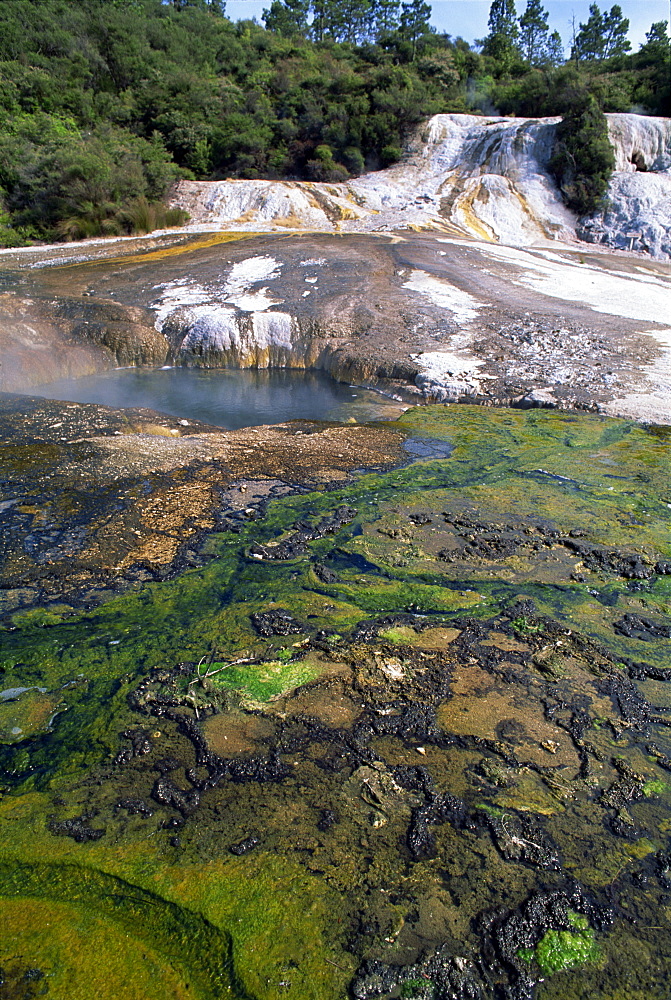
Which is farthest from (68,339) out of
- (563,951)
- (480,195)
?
(480,195)

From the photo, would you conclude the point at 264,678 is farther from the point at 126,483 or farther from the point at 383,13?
the point at 383,13

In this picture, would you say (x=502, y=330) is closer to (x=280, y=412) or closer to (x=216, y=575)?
(x=280, y=412)


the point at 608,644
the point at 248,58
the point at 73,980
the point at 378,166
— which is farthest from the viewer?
the point at 248,58

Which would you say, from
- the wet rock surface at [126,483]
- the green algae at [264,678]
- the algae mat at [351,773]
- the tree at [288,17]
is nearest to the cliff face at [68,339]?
the wet rock surface at [126,483]

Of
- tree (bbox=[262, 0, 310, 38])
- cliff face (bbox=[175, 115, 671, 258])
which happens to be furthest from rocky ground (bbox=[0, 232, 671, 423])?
tree (bbox=[262, 0, 310, 38])

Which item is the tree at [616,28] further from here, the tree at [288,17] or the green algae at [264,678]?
the green algae at [264,678]

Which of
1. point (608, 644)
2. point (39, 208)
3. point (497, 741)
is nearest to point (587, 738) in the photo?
point (497, 741)

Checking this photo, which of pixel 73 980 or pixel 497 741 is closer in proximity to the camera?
pixel 73 980

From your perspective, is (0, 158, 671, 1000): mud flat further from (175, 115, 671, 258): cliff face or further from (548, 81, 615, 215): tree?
(548, 81, 615, 215): tree
